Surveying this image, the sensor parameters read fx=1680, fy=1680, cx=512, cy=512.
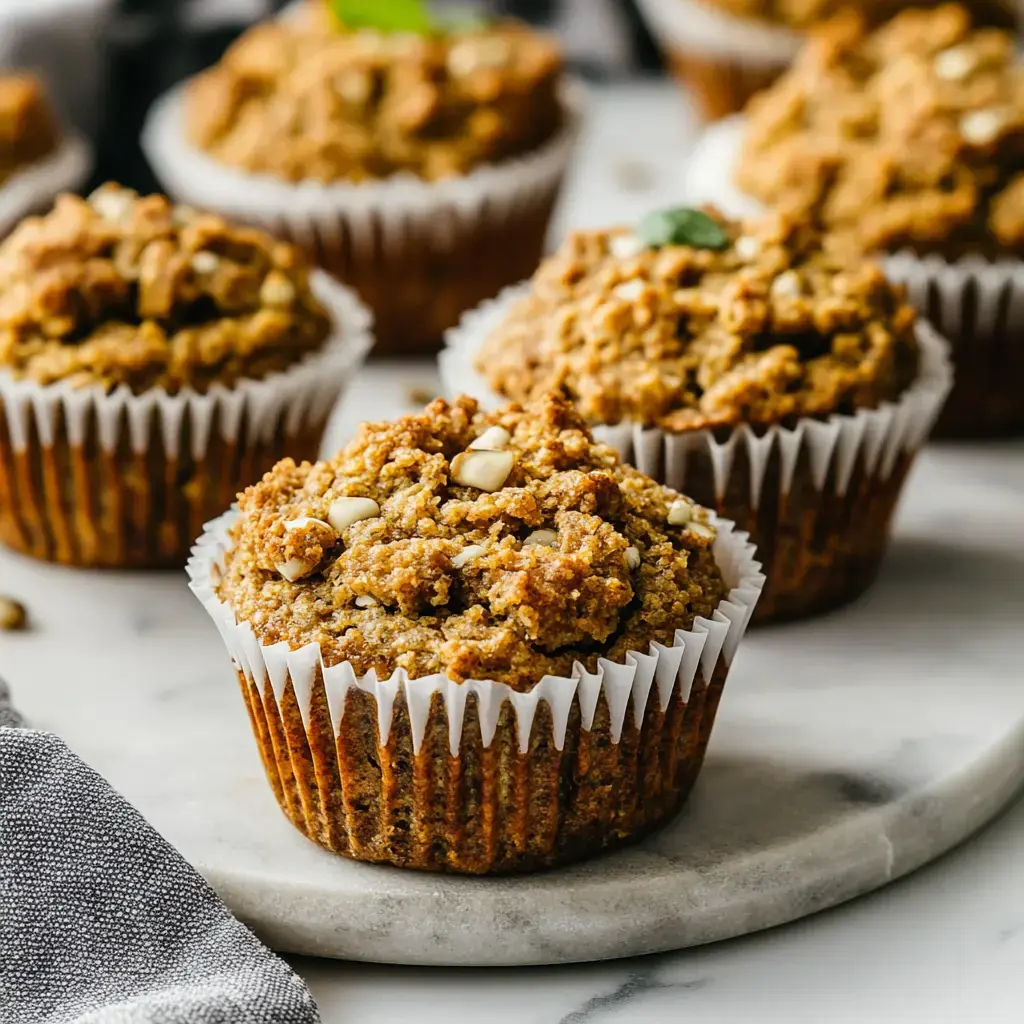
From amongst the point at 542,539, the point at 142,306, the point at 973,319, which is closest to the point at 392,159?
the point at 142,306

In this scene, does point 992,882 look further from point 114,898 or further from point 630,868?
point 114,898

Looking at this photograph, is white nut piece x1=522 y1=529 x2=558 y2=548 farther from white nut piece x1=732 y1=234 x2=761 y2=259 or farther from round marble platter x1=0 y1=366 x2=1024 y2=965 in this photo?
white nut piece x1=732 y1=234 x2=761 y2=259

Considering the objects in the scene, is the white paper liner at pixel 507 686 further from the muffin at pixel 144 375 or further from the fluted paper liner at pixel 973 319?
the fluted paper liner at pixel 973 319

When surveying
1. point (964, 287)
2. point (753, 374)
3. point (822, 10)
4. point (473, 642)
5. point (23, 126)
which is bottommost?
point (23, 126)

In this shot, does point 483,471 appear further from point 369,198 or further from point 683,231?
point 369,198

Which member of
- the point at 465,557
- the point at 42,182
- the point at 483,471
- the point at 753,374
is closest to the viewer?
the point at 465,557

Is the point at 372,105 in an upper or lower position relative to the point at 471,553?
lower

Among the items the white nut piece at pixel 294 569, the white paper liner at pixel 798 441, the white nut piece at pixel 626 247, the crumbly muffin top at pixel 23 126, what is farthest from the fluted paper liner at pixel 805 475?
the crumbly muffin top at pixel 23 126

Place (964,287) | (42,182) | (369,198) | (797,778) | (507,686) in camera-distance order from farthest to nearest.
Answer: (42,182) → (369,198) → (964,287) → (797,778) → (507,686)
